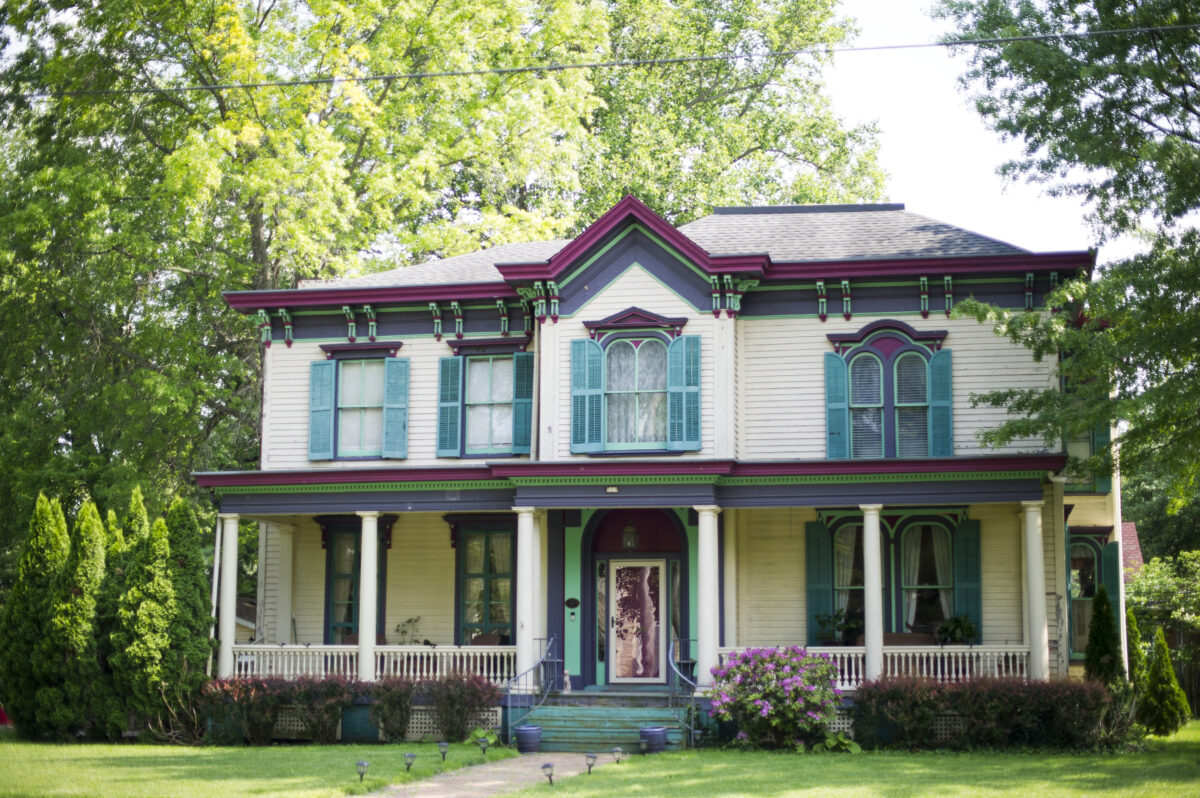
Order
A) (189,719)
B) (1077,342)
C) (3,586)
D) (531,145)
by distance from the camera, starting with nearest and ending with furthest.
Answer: (1077,342), (189,719), (531,145), (3,586)

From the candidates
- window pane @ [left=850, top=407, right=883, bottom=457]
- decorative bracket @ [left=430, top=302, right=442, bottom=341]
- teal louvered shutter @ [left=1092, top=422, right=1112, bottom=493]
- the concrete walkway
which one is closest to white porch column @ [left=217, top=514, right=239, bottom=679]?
decorative bracket @ [left=430, top=302, right=442, bottom=341]

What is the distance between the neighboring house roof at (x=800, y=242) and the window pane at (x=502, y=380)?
1504 mm

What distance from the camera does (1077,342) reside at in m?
19.0

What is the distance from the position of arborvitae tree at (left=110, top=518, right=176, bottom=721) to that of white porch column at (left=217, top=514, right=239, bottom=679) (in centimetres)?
111

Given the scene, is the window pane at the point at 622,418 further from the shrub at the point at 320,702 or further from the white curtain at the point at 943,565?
the shrub at the point at 320,702

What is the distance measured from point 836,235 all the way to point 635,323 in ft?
14.8

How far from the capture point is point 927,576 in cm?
2206

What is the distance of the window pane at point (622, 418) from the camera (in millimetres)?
21766

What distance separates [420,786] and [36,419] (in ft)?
60.3

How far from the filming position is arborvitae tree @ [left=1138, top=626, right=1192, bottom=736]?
22.5 metres

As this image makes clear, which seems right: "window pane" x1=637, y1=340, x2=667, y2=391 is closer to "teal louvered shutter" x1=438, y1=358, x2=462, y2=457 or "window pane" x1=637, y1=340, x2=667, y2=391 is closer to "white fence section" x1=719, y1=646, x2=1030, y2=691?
"teal louvered shutter" x1=438, y1=358, x2=462, y2=457

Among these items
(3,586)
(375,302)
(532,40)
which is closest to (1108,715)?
(375,302)

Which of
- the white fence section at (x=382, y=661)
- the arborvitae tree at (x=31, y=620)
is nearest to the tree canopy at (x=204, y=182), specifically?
the arborvitae tree at (x=31, y=620)

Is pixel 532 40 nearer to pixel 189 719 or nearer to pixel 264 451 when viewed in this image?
pixel 264 451
